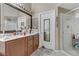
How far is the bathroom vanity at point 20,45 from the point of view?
155 centimetres

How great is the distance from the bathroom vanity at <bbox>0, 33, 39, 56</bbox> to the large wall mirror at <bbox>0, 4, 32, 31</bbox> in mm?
168

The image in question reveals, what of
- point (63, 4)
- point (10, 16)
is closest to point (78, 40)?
point (63, 4)

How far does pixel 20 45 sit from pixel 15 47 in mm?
84

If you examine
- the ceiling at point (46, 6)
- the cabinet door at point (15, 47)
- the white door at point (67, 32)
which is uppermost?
the ceiling at point (46, 6)

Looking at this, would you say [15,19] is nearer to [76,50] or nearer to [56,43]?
[56,43]

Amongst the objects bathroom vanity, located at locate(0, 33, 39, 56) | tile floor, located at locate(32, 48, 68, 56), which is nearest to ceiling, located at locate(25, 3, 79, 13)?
bathroom vanity, located at locate(0, 33, 39, 56)

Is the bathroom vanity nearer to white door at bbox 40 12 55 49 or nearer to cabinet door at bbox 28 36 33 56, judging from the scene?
cabinet door at bbox 28 36 33 56

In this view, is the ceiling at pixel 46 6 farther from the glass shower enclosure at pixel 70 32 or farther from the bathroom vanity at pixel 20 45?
the bathroom vanity at pixel 20 45

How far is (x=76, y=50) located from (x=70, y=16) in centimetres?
55

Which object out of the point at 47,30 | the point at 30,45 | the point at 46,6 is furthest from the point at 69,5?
the point at 30,45

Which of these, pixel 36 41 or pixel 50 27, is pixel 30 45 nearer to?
pixel 36 41

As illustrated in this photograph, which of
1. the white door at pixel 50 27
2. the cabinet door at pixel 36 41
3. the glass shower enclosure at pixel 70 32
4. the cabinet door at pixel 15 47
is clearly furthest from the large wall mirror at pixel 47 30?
the cabinet door at pixel 15 47

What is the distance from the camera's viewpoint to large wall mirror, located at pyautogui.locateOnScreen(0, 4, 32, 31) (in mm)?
1607

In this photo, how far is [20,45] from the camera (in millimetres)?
1687
